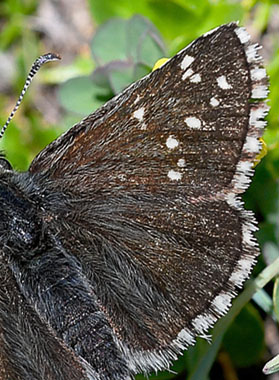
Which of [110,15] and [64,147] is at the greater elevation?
[110,15]

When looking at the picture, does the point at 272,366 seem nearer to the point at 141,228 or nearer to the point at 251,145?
the point at 141,228

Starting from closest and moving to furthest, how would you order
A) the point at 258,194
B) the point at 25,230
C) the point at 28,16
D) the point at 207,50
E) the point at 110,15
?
the point at 207,50 → the point at 25,230 → the point at 258,194 → the point at 110,15 → the point at 28,16

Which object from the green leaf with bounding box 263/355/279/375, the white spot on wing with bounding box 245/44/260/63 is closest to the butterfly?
the white spot on wing with bounding box 245/44/260/63

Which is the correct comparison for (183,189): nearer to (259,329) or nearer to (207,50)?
(207,50)

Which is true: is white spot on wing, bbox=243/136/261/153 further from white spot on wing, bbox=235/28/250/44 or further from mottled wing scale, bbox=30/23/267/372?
white spot on wing, bbox=235/28/250/44

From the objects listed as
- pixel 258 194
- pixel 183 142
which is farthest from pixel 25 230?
pixel 258 194

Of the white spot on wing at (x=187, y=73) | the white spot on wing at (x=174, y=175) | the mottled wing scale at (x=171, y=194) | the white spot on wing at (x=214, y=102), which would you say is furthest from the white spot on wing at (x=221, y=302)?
the white spot on wing at (x=187, y=73)

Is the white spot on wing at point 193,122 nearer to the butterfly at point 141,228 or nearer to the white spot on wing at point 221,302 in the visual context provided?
the butterfly at point 141,228

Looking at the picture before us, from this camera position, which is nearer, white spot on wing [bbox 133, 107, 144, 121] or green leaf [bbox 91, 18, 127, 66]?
white spot on wing [bbox 133, 107, 144, 121]
